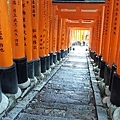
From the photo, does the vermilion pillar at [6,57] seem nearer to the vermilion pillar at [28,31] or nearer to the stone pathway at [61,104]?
the stone pathway at [61,104]

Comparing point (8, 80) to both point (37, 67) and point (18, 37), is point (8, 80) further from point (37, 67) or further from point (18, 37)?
point (37, 67)

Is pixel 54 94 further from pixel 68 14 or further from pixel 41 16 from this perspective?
pixel 68 14

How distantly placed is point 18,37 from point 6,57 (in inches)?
29.4

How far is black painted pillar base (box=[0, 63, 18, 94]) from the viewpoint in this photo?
134 inches

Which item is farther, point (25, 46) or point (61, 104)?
point (25, 46)

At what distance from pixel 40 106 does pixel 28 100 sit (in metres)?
0.34

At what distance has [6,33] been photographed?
10.8ft

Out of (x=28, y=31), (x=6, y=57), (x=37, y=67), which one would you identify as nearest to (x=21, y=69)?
(x=6, y=57)

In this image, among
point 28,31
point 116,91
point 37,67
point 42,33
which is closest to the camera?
point 116,91

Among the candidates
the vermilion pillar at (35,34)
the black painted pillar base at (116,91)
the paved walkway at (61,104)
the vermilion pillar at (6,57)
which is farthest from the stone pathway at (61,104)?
the vermilion pillar at (35,34)

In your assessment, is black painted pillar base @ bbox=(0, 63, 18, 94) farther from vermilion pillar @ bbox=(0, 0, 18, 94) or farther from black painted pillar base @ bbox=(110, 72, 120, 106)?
black painted pillar base @ bbox=(110, 72, 120, 106)

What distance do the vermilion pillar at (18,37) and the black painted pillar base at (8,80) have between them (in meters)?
0.54

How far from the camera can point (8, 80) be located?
349 cm

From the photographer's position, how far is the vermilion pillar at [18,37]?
380 centimetres
